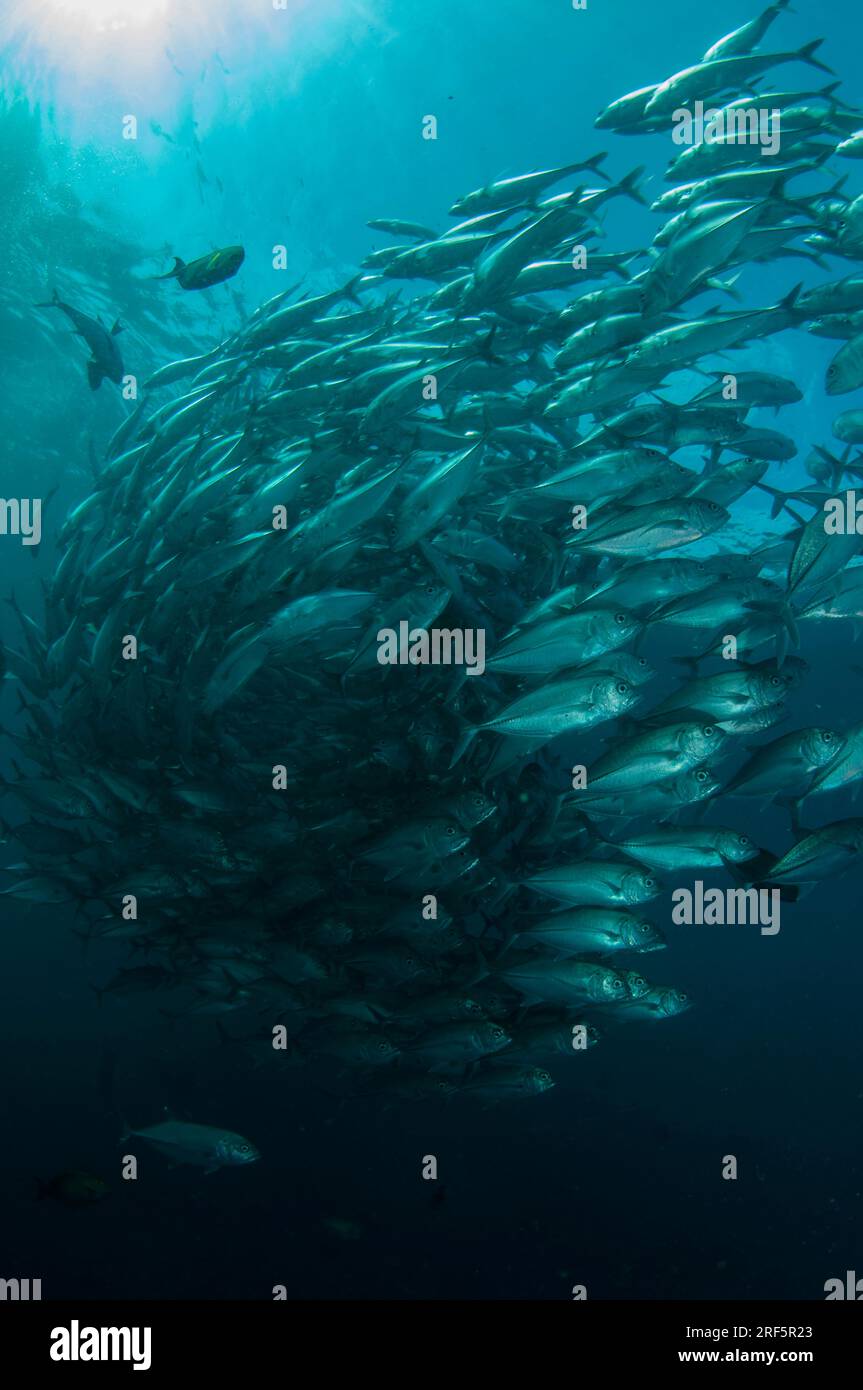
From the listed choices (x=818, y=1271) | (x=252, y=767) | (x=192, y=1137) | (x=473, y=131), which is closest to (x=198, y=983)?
(x=192, y=1137)

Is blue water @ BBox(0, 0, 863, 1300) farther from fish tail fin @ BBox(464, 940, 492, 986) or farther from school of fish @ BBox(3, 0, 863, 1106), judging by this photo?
fish tail fin @ BBox(464, 940, 492, 986)

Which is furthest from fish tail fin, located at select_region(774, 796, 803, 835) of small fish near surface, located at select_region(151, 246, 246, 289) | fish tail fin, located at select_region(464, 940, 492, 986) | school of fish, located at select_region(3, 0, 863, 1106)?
small fish near surface, located at select_region(151, 246, 246, 289)

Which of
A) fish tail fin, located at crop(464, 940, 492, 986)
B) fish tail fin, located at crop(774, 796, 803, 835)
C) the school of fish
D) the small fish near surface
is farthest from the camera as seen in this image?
fish tail fin, located at crop(464, 940, 492, 986)

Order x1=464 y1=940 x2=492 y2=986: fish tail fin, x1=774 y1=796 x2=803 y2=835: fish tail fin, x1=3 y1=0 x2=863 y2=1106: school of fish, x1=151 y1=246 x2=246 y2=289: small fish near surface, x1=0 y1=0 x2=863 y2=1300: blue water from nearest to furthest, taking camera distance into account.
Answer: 1. x1=774 y1=796 x2=803 y2=835: fish tail fin
2. x1=3 y1=0 x2=863 y2=1106: school of fish
3. x1=151 y1=246 x2=246 y2=289: small fish near surface
4. x1=464 y1=940 x2=492 y2=986: fish tail fin
5. x1=0 y1=0 x2=863 y2=1300: blue water

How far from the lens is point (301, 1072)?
13195mm

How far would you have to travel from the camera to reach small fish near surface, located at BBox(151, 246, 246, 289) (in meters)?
5.72

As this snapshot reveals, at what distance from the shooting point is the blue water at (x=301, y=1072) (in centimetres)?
1035

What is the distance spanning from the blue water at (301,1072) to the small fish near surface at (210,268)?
19.5 ft

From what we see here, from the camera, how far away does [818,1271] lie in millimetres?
11445

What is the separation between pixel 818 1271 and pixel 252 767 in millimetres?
12039

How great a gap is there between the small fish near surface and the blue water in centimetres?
593

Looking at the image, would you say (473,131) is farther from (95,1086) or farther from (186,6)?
(95,1086)

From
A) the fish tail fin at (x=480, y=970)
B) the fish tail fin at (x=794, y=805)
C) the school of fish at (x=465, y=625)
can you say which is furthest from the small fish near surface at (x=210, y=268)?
the fish tail fin at (x=480, y=970)

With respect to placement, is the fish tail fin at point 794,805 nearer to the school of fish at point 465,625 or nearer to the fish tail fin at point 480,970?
the school of fish at point 465,625
